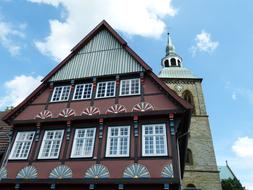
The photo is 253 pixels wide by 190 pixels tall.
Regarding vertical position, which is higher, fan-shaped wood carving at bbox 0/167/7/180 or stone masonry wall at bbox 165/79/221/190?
stone masonry wall at bbox 165/79/221/190

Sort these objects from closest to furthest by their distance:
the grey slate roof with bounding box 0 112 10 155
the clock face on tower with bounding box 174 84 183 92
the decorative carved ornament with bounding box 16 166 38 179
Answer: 1. the decorative carved ornament with bounding box 16 166 38 179
2. the grey slate roof with bounding box 0 112 10 155
3. the clock face on tower with bounding box 174 84 183 92

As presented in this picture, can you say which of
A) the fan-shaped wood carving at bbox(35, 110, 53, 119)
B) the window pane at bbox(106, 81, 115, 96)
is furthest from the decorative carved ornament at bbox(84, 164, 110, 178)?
the fan-shaped wood carving at bbox(35, 110, 53, 119)

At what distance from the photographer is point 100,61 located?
1522 cm

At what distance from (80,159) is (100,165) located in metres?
1.15

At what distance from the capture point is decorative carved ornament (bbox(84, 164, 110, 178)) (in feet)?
36.0

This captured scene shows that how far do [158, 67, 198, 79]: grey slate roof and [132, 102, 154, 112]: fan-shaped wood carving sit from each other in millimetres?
21299

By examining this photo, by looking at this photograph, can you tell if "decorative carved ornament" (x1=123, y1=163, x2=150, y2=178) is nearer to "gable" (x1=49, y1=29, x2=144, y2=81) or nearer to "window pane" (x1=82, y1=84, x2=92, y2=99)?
"window pane" (x1=82, y1=84, x2=92, y2=99)

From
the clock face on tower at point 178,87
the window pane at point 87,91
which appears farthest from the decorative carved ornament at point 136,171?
the clock face on tower at point 178,87

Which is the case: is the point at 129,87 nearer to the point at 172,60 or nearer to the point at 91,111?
the point at 91,111

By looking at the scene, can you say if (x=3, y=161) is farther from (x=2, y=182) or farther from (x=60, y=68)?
(x=60, y=68)

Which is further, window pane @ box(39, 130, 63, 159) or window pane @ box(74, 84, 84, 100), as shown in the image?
window pane @ box(74, 84, 84, 100)

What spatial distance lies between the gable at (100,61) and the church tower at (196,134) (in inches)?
624

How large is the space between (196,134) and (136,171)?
20371mm

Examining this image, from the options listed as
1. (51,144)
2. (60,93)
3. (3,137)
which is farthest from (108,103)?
(3,137)
